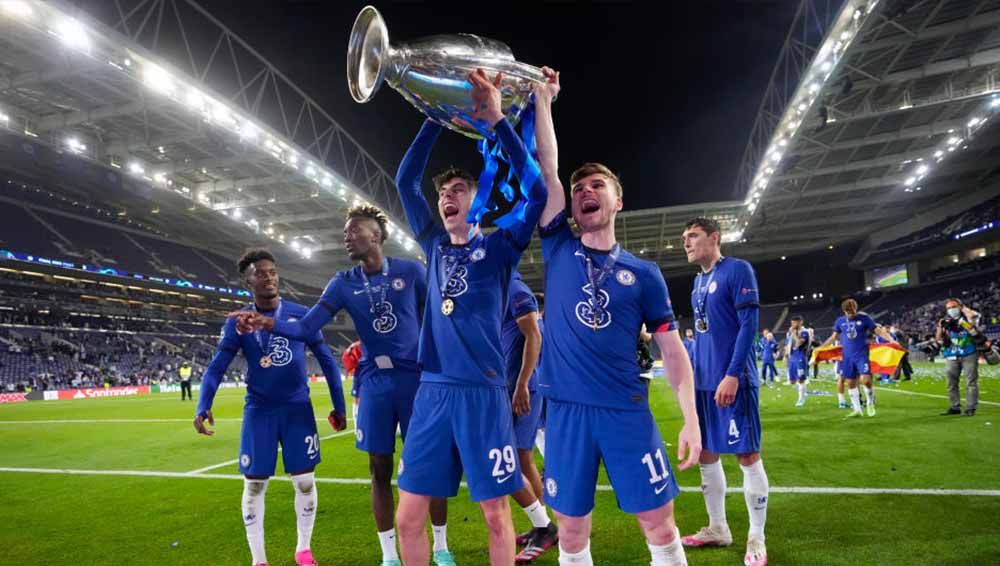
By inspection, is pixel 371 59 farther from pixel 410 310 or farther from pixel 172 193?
pixel 172 193

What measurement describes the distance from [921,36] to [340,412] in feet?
66.7

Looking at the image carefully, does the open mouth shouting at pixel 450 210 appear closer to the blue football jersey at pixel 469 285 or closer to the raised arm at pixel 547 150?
the blue football jersey at pixel 469 285

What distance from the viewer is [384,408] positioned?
356 centimetres

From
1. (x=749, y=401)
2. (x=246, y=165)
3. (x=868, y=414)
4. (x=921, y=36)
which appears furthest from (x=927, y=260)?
(x=749, y=401)

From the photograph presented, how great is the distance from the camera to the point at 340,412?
4.21 metres

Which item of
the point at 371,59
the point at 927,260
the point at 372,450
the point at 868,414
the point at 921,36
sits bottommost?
the point at 868,414

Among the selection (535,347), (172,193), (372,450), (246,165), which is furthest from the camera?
(172,193)

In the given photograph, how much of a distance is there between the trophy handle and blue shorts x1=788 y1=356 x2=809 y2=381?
13.4m

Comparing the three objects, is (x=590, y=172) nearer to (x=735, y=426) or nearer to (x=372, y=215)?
(x=372, y=215)

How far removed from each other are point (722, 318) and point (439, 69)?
2710 mm

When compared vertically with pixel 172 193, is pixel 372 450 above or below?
below

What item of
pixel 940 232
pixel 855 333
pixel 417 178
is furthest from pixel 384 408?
pixel 940 232

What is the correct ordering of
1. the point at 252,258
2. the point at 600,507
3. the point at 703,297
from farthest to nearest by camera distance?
1. the point at 600,507
2. the point at 703,297
3. the point at 252,258

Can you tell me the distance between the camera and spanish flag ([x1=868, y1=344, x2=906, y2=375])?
39.4 ft
